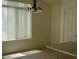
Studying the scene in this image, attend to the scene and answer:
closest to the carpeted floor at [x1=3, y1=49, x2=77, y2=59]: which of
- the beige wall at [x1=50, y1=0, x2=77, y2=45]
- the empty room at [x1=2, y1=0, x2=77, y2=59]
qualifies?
the empty room at [x1=2, y1=0, x2=77, y2=59]

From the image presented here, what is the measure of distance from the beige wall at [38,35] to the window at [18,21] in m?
0.06

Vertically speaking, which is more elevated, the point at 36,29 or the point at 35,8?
the point at 35,8

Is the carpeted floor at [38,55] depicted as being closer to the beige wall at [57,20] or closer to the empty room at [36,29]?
the empty room at [36,29]

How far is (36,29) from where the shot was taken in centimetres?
147

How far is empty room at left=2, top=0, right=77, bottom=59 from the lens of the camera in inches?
50.8

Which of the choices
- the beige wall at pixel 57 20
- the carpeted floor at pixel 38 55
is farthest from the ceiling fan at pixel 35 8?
Result: the carpeted floor at pixel 38 55

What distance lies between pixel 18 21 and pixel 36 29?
251 millimetres

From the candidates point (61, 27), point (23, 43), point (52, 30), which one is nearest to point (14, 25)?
point (23, 43)

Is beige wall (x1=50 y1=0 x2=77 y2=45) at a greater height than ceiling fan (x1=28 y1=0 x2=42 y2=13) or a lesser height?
lesser

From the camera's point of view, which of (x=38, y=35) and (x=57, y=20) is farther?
(x=38, y=35)

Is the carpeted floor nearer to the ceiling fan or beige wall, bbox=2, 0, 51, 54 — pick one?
beige wall, bbox=2, 0, 51, 54

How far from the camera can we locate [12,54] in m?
1.39

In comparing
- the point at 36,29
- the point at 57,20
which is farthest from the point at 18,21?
the point at 57,20

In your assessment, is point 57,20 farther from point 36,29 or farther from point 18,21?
point 18,21
